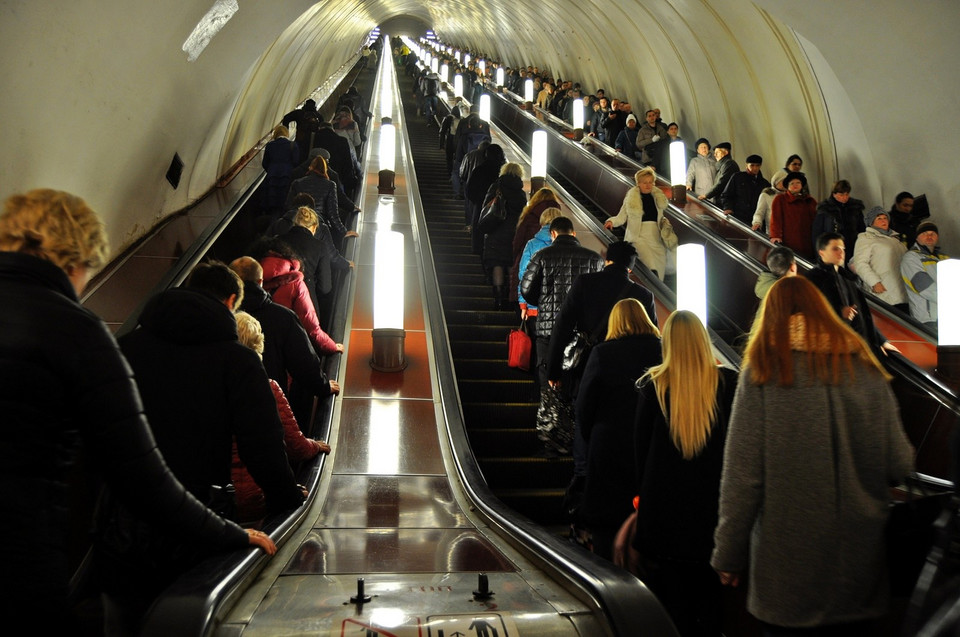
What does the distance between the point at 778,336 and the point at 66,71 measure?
6985 mm

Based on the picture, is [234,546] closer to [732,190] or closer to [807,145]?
[732,190]

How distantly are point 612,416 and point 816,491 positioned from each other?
1.82 metres

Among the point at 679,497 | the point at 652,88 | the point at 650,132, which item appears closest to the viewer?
the point at 679,497

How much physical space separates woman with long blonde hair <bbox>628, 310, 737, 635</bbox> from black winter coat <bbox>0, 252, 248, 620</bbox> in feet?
6.38

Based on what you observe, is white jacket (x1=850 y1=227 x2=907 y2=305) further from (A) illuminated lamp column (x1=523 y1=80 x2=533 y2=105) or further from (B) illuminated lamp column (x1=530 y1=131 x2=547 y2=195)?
(A) illuminated lamp column (x1=523 y1=80 x2=533 y2=105)

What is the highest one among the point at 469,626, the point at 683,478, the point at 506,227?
the point at 506,227

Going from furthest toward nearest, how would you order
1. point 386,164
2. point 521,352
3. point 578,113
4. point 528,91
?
point 528,91 → point 578,113 → point 386,164 → point 521,352

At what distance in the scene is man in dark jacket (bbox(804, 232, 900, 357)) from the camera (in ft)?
18.9

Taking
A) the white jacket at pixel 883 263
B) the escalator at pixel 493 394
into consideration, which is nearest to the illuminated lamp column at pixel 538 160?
the escalator at pixel 493 394

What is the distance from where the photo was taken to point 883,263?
26.6ft

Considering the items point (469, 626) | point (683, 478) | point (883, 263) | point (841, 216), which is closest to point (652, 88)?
point (841, 216)

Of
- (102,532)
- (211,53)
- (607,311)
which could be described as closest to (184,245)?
(211,53)

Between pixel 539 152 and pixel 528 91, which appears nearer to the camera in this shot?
pixel 539 152

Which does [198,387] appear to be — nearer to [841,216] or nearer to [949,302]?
[949,302]
